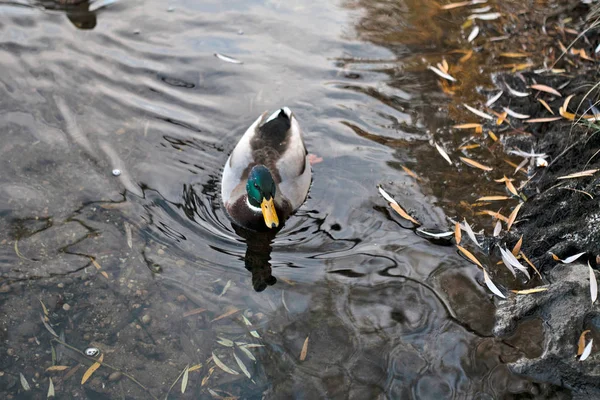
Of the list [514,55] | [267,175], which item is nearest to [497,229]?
[267,175]

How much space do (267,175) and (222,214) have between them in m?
0.54

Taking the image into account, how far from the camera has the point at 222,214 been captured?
5.11 metres

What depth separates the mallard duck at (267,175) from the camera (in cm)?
488

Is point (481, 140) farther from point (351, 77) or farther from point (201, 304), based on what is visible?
point (201, 304)

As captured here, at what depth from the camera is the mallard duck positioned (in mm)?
4875

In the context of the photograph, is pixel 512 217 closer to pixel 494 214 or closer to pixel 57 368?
pixel 494 214

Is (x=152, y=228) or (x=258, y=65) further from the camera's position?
(x=258, y=65)

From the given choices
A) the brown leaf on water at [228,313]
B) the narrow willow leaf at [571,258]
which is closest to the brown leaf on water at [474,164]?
the narrow willow leaf at [571,258]

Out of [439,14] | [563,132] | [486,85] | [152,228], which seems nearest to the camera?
[152,228]

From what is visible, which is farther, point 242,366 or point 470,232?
point 470,232

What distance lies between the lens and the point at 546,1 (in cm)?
746

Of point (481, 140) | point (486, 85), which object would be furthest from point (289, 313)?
point (486, 85)

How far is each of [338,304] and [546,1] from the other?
510 cm

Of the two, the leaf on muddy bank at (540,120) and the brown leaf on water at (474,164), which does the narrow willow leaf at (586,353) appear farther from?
the leaf on muddy bank at (540,120)
